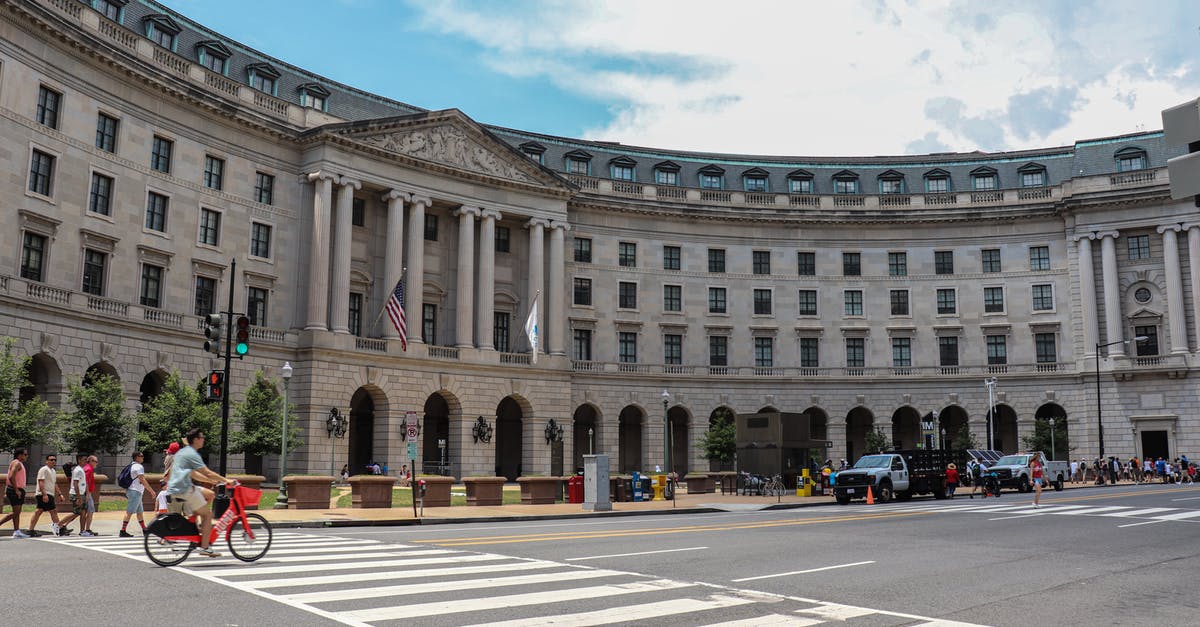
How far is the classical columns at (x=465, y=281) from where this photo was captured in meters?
55.9

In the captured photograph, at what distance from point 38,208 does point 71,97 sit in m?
5.07

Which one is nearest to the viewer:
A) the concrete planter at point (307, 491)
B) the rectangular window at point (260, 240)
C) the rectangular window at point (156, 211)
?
the concrete planter at point (307, 491)

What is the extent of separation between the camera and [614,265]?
2530 inches

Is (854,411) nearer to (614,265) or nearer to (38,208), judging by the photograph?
(614,265)

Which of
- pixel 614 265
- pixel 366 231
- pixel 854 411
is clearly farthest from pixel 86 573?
pixel 854 411

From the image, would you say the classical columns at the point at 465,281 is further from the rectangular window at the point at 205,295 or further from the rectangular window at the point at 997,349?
the rectangular window at the point at 997,349

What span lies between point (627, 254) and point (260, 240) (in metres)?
24.5

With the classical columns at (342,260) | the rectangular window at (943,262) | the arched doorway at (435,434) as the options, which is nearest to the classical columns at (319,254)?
the classical columns at (342,260)

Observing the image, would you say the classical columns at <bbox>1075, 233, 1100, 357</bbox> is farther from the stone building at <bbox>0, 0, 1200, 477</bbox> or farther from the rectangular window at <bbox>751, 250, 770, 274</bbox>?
the rectangular window at <bbox>751, 250, 770, 274</bbox>

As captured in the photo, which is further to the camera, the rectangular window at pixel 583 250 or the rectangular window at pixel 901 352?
the rectangular window at pixel 901 352

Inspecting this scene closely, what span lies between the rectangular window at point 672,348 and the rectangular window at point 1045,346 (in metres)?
24.4

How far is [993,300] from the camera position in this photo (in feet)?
222

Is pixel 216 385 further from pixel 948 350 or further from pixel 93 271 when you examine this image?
pixel 948 350

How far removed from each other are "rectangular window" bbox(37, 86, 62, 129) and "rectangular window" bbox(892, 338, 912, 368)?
5210 centimetres
